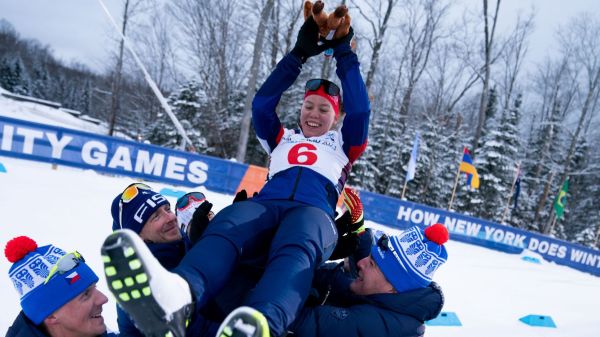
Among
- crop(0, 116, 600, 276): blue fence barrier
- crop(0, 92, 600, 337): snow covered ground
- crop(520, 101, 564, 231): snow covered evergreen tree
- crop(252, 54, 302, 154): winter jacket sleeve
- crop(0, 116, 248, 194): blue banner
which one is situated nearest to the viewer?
crop(252, 54, 302, 154): winter jacket sleeve

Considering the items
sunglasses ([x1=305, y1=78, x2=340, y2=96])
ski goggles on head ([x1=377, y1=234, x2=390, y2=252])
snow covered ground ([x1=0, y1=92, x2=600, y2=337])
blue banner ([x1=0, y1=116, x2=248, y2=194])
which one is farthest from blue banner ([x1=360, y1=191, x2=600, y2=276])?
ski goggles on head ([x1=377, y1=234, x2=390, y2=252])

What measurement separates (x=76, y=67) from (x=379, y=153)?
8298 centimetres

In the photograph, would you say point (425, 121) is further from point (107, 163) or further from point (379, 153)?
point (107, 163)

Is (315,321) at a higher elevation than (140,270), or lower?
lower

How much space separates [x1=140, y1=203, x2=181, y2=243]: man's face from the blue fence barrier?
7928 mm

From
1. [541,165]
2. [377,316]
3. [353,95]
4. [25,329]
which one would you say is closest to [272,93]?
[353,95]

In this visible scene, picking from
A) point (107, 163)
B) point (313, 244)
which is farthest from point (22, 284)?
point (107, 163)

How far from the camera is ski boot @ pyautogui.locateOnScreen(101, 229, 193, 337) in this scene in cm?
110

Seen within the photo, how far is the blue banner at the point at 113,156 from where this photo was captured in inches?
340

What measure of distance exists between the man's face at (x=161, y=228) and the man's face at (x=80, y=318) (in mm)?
→ 557

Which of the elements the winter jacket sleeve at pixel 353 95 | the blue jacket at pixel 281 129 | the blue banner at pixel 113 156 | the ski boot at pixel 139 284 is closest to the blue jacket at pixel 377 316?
the blue jacket at pixel 281 129

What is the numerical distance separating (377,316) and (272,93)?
4.66 feet

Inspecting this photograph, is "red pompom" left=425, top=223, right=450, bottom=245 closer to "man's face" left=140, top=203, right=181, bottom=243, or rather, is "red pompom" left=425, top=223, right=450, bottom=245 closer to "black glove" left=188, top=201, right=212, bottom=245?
"black glove" left=188, top=201, right=212, bottom=245

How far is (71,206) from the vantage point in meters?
5.95
